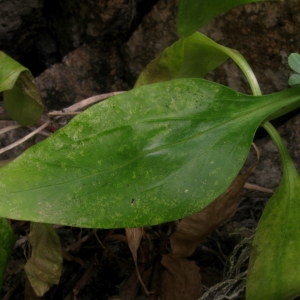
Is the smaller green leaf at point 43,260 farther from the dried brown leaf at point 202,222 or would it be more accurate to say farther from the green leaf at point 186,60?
the green leaf at point 186,60

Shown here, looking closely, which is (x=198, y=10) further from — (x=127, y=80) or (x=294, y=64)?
(x=127, y=80)

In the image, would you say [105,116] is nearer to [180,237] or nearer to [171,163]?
[171,163]

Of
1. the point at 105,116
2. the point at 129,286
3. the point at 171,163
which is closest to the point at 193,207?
the point at 171,163

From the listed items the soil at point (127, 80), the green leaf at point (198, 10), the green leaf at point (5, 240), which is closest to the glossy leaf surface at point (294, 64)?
the green leaf at point (198, 10)

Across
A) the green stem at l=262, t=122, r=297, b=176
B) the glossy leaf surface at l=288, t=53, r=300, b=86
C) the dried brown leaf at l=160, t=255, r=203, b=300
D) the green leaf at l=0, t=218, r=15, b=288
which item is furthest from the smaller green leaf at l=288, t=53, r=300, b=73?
the green leaf at l=0, t=218, r=15, b=288

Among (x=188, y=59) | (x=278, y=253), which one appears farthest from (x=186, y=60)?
(x=278, y=253)

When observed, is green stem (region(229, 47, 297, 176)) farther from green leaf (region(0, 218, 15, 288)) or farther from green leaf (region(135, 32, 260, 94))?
green leaf (region(0, 218, 15, 288))
